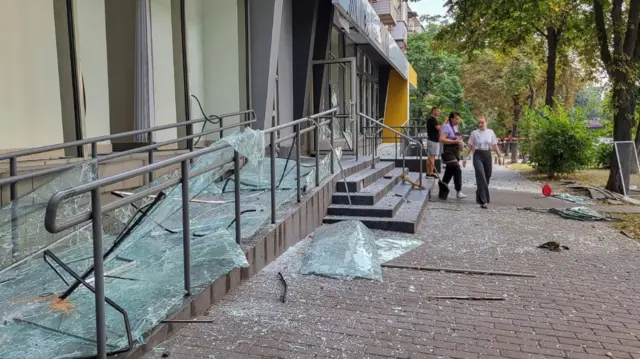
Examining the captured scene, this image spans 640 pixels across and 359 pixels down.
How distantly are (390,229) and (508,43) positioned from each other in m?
13.9

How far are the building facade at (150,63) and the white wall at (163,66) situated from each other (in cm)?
1

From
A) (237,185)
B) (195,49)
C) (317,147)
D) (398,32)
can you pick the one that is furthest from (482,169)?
(398,32)

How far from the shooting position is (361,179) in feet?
24.5

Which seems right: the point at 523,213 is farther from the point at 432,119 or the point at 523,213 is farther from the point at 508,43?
the point at 508,43

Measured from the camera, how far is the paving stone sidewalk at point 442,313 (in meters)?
3.15

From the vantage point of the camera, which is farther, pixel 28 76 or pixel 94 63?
pixel 94 63

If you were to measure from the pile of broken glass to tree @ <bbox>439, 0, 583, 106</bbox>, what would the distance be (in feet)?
28.7

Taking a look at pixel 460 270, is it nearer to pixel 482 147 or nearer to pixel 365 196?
pixel 365 196

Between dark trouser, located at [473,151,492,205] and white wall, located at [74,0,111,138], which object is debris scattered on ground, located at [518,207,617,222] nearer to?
dark trouser, located at [473,151,492,205]

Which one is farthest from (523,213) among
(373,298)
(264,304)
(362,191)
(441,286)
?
(264,304)

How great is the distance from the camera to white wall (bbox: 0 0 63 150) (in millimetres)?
5363

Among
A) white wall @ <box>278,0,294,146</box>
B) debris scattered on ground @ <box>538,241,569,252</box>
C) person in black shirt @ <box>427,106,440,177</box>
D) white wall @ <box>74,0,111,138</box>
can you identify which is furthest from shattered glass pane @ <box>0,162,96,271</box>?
person in black shirt @ <box>427,106,440,177</box>

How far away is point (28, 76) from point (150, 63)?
58.5 inches

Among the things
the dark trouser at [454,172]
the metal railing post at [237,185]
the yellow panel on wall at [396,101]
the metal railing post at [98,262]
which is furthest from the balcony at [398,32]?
the metal railing post at [98,262]
